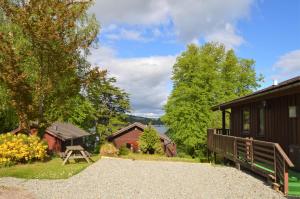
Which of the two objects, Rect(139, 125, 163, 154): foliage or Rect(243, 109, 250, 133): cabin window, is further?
Rect(139, 125, 163, 154): foliage

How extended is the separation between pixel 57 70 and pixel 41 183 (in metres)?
9.94

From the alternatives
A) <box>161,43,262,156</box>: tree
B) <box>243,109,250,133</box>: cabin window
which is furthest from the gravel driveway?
<box>161,43,262,156</box>: tree

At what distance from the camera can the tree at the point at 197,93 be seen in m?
41.6

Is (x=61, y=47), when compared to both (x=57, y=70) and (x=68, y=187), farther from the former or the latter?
(x=68, y=187)

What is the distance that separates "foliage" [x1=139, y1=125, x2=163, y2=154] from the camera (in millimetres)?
39625

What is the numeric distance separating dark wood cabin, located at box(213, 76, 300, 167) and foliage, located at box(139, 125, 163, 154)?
19908 mm

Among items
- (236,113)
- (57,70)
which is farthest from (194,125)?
(57,70)

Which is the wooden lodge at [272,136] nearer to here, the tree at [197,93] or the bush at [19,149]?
the bush at [19,149]

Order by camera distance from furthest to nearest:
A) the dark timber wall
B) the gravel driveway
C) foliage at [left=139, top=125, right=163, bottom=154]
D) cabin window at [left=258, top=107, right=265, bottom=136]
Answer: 1. foliage at [left=139, top=125, right=163, bottom=154]
2. cabin window at [left=258, top=107, right=265, bottom=136]
3. the dark timber wall
4. the gravel driveway

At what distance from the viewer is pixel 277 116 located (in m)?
Result: 14.8

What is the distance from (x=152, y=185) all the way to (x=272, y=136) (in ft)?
19.0

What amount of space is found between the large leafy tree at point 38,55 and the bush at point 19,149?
2333mm

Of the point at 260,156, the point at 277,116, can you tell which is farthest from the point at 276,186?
the point at 277,116

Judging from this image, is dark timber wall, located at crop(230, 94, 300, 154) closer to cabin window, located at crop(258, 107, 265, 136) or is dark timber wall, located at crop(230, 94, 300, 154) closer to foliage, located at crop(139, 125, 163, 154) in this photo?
cabin window, located at crop(258, 107, 265, 136)
